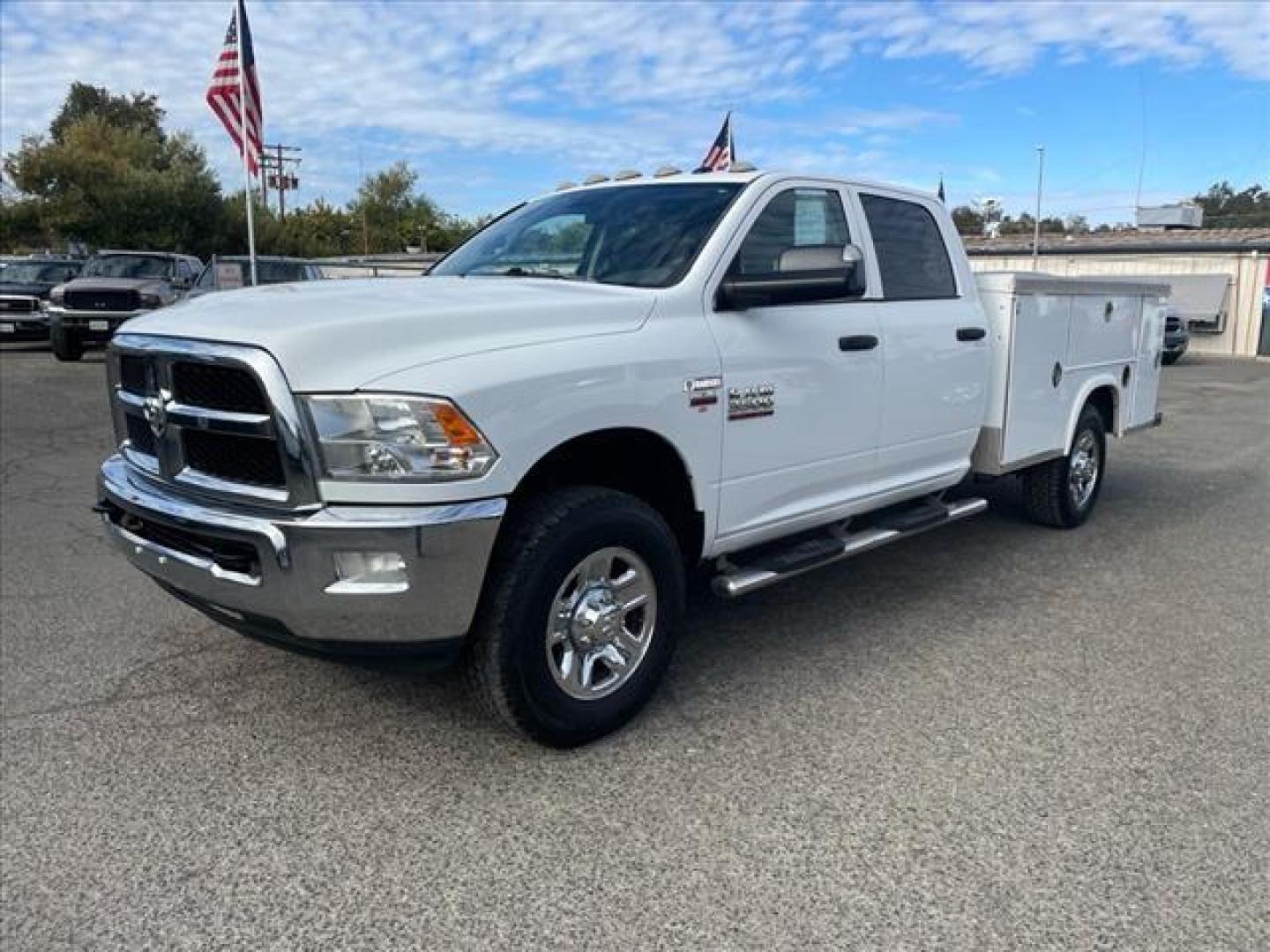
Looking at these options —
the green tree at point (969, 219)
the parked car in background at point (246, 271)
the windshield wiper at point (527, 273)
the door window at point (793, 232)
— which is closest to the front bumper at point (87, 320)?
the parked car in background at point (246, 271)

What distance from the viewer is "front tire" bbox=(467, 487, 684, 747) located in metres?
3.23

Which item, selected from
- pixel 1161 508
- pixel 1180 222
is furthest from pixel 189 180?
pixel 1161 508

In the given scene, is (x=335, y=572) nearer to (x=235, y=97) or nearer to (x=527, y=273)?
(x=527, y=273)

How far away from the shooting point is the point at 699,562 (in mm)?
4117

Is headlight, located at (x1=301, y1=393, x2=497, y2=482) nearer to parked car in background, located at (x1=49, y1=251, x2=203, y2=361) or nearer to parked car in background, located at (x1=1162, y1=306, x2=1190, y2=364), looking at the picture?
parked car in background, located at (x1=49, y1=251, x2=203, y2=361)

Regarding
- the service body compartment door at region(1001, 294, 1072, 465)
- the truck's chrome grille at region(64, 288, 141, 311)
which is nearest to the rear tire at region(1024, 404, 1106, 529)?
the service body compartment door at region(1001, 294, 1072, 465)

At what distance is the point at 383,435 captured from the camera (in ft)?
9.73

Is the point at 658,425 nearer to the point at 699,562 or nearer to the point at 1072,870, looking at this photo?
the point at 699,562

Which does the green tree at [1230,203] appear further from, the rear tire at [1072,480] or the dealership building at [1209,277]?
the rear tire at [1072,480]

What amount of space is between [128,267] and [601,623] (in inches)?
688

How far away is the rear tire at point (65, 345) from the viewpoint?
55.3ft

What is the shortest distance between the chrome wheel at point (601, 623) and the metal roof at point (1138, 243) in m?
26.5

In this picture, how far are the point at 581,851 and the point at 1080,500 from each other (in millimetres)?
5058

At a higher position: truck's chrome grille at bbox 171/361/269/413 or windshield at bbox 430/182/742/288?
windshield at bbox 430/182/742/288
